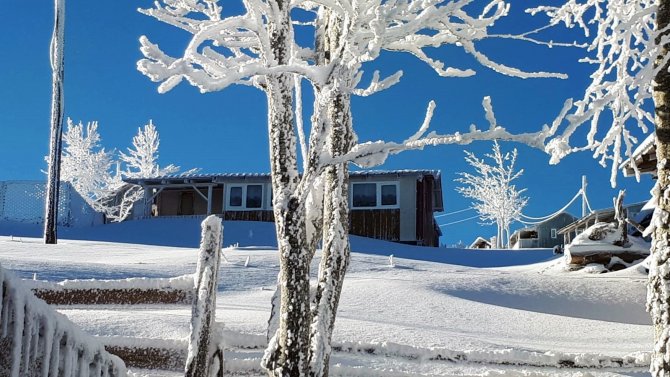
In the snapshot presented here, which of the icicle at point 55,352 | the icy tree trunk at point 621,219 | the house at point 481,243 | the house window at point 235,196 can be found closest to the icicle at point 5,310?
the icicle at point 55,352

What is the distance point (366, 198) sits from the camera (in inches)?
1217

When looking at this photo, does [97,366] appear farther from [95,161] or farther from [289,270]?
[95,161]

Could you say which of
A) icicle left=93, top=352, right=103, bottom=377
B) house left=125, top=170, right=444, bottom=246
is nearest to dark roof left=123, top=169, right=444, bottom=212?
house left=125, top=170, right=444, bottom=246

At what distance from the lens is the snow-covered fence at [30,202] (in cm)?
2958

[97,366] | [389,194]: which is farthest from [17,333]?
[389,194]

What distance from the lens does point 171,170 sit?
4925cm

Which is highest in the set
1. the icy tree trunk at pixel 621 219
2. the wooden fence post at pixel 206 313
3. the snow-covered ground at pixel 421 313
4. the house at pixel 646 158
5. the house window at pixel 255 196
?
the house window at pixel 255 196

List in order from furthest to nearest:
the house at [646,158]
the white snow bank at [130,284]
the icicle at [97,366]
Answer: the house at [646,158] → the white snow bank at [130,284] → the icicle at [97,366]

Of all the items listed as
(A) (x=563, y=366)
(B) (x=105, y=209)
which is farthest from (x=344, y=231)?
(B) (x=105, y=209)

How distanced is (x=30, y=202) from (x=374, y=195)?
51.9 ft

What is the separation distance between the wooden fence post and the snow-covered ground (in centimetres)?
63

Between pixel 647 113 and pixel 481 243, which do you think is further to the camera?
pixel 481 243

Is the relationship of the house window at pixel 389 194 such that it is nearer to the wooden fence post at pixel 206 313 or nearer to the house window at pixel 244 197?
the house window at pixel 244 197

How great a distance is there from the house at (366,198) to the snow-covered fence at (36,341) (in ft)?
91.0
